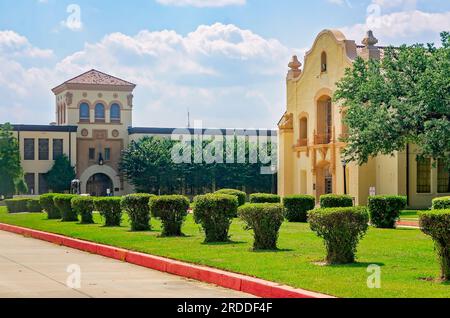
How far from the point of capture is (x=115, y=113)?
8169cm

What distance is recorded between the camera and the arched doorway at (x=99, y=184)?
266 ft

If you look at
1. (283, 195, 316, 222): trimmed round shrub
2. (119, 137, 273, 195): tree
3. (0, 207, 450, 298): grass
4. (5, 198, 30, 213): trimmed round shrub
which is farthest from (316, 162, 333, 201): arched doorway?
(0, 207, 450, 298): grass

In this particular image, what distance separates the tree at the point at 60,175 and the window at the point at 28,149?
238cm

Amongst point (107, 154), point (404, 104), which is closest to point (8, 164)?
point (107, 154)

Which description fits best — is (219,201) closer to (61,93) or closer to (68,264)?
(68,264)

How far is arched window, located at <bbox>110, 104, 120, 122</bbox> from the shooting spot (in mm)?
81425

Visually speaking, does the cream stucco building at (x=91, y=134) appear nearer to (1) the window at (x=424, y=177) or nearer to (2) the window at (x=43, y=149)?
(2) the window at (x=43, y=149)

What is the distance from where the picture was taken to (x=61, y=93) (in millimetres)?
83000

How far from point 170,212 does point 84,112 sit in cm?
5966

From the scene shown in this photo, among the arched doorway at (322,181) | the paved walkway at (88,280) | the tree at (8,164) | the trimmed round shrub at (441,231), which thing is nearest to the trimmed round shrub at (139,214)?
the paved walkway at (88,280)

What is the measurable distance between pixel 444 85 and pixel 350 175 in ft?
48.8

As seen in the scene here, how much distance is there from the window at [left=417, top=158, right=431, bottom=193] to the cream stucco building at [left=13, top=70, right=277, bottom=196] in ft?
115

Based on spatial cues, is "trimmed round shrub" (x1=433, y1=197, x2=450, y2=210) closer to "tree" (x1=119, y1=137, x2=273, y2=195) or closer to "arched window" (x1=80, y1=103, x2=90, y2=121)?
"tree" (x1=119, y1=137, x2=273, y2=195)

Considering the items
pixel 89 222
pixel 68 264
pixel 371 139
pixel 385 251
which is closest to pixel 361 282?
pixel 385 251
